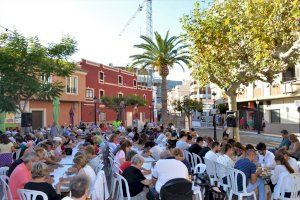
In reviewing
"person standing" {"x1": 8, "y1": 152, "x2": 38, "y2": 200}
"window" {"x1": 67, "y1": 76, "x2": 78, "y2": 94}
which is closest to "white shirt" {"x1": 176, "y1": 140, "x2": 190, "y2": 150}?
"person standing" {"x1": 8, "y1": 152, "x2": 38, "y2": 200}

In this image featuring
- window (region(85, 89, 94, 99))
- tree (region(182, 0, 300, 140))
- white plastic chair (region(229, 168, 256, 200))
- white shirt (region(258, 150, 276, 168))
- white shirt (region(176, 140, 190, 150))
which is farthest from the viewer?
window (region(85, 89, 94, 99))

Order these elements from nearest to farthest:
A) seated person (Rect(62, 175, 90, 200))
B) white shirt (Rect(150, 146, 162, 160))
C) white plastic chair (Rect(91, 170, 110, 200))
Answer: seated person (Rect(62, 175, 90, 200)) < white plastic chair (Rect(91, 170, 110, 200)) < white shirt (Rect(150, 146, 162, 160))

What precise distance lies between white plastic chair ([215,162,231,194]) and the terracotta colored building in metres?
24.6

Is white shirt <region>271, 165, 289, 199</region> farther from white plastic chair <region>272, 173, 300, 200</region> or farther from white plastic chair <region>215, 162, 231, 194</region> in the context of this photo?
white plastic chair <region>215, 162, 231, 194</region>

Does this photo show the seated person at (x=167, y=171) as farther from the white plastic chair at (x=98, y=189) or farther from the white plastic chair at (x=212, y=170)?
the white plastic chair at (x=212, y=170)

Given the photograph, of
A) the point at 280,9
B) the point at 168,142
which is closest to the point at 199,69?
the point at 168,142

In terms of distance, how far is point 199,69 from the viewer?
18.7 metres

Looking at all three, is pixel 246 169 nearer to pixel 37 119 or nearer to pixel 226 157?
pixel 226 157

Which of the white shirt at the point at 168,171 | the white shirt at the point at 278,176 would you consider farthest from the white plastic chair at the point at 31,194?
the white shirt at the point at 278,176

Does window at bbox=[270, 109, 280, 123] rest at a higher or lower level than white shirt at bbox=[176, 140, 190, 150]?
higher

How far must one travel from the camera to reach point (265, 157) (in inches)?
351

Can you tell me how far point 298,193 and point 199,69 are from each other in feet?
41.7

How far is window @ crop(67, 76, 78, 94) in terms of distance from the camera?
37.1m

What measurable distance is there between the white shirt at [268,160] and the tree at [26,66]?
1335cm
